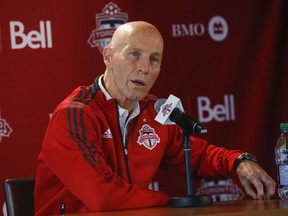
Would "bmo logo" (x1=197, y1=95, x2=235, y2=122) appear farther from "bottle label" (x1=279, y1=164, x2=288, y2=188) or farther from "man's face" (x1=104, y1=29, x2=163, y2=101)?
"bottle label" (x1=279, y1=164, x2=288, y2=188)

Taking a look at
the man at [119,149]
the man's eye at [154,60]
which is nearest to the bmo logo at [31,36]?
the man at [119,149]

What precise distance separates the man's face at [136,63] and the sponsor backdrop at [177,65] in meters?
1.00

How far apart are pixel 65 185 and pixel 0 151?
1222 millimetres

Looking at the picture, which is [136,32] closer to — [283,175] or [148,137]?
[148,137]

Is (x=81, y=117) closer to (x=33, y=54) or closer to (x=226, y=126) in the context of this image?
(x=33, y=54)

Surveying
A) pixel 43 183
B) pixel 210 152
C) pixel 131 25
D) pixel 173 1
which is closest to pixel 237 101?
pixel 173 1

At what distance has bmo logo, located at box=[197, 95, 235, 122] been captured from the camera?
417 centimetres

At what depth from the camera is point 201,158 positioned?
313cm

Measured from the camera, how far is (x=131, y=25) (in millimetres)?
2973

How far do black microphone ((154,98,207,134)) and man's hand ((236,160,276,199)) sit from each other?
16.9 inches

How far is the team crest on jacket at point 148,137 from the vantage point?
2977mm

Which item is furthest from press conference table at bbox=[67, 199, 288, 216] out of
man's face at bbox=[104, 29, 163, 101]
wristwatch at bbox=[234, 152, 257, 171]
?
man's face at bbox=[104, 29, 163, 101]

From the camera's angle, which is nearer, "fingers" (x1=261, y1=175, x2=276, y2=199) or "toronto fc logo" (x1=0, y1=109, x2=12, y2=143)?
A: "fingers" (x1=261, y1=175, x2=276, y2=199)

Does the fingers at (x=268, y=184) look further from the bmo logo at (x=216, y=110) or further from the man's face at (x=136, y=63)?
the bmo logo at (x=216, y=110)
